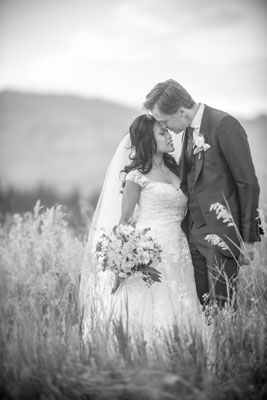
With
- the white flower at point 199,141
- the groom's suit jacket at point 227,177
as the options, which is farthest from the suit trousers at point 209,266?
the white flower at point 199,141

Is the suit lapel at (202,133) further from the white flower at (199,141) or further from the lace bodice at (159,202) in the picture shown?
the lace bodice at (159,202)

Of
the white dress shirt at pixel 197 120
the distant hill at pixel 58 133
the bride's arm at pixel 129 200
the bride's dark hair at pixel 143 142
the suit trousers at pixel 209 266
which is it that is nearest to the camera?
the suit trousers at pixel 209 266

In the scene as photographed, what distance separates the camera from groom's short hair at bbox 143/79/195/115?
446 centimetres

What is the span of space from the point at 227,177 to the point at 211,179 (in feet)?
0.49

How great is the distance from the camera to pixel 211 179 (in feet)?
14.0

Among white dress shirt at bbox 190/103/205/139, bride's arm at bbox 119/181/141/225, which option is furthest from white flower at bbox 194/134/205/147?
bride's arm at bbox 119/181/141/225

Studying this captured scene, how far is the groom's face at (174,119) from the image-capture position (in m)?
4.49

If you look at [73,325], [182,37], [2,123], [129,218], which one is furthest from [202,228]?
[2,123]

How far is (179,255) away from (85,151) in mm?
88805

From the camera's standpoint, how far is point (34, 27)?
2311 centimetres

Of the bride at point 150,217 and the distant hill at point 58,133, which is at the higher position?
the distant hill at point 58,133

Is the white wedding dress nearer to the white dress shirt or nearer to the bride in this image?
the bride

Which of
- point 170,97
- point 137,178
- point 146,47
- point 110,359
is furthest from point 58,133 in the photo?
point 110,359

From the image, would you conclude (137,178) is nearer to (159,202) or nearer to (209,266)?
(159,202)
